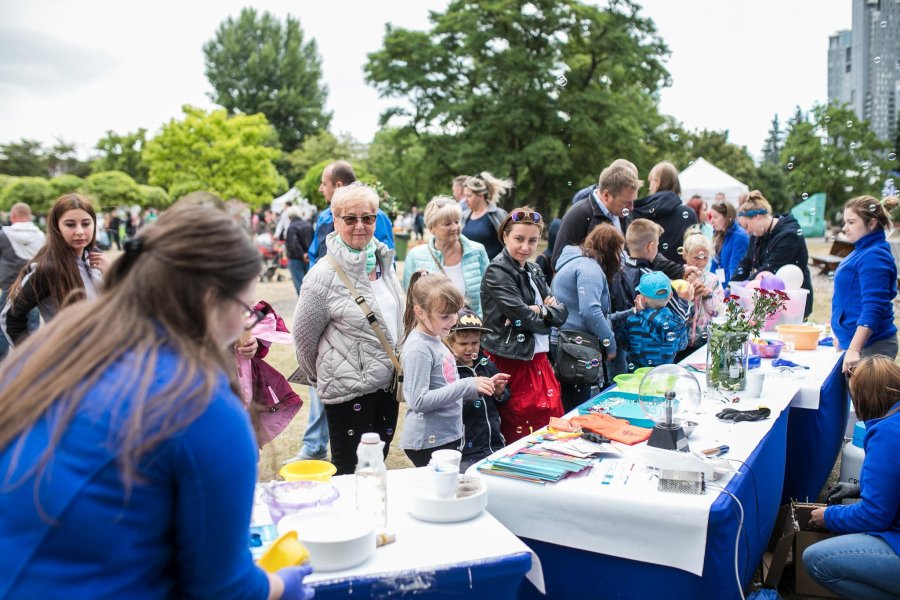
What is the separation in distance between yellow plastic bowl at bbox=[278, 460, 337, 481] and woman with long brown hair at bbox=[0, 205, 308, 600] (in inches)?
41.7

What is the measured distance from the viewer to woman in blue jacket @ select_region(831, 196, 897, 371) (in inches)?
175

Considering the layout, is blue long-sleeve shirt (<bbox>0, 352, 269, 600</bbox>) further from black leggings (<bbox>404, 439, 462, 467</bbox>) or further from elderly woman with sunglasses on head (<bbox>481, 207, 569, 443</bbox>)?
elderly woman with sunglasses on head (<bbox>481, 207, 569, 443</bbox>)

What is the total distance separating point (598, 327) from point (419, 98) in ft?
73.0

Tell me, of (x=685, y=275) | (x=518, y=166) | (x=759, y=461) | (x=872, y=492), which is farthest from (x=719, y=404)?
(x=518, y=166)

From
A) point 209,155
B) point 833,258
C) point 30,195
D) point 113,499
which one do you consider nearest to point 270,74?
point 209,155

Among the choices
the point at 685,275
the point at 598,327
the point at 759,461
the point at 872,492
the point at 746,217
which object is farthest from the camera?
the point at 746,217

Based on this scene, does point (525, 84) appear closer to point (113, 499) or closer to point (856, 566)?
point (856, 566)

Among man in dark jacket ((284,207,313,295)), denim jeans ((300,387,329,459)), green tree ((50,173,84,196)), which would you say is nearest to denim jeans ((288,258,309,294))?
man in dark jacket ((284,207,313,295))

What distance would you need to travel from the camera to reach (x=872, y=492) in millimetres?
2592

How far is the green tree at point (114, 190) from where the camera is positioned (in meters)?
36.5

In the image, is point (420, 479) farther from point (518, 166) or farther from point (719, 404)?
point (518, 166)

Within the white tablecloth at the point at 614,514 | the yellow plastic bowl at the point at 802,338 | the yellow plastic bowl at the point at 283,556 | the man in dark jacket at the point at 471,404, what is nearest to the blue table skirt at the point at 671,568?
the white tablecloth at the point at 614,514

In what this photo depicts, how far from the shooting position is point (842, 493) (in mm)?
3107

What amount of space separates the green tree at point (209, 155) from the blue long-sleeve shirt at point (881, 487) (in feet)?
133
